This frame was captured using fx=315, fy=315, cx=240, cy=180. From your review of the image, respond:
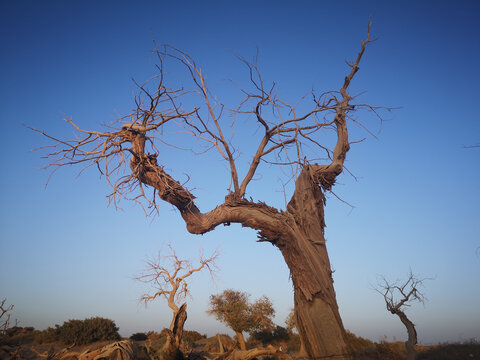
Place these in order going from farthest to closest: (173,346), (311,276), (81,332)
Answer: (81,332) → (173,346) → (311,276)

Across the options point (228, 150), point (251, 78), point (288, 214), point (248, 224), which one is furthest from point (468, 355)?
point (251, 78)

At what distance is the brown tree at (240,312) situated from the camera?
19797 millimetres

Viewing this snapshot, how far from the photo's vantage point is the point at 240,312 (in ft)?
65.8

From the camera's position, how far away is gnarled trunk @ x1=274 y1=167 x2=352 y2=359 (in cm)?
577

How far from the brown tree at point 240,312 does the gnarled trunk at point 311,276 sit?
14.9 metres

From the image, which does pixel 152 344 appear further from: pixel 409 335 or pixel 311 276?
pixel 311 276

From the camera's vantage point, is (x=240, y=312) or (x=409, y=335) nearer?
(x=409, y=335)

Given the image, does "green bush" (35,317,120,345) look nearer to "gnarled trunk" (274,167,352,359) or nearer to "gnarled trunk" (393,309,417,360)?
"gnarled trunk" (274,167,352,359)

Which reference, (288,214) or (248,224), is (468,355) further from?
(248,224)

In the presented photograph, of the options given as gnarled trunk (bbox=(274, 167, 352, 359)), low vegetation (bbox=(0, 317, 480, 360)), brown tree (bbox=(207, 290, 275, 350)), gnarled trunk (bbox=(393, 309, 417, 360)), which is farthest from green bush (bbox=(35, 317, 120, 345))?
gnarled trunk (bbox=(393, 309, 417, 360))

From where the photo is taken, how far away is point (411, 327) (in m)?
9.17

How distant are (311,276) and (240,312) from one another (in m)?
15.4

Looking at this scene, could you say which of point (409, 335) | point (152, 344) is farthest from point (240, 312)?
point (409, 335)

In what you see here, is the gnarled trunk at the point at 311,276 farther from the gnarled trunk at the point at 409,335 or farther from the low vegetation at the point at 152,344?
the gnarled trunk at the point at 409,335
